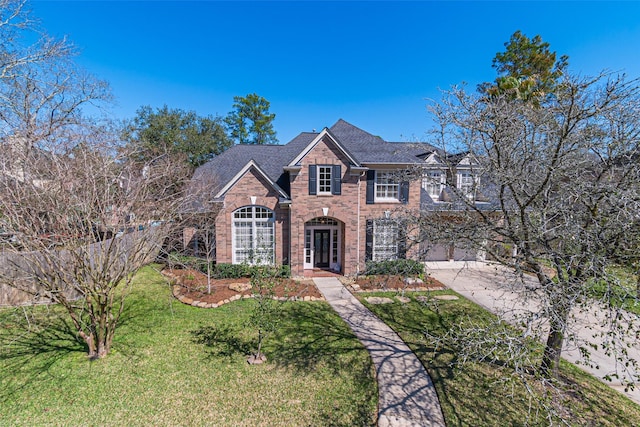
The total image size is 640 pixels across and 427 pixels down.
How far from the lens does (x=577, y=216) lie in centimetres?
529

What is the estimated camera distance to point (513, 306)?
224 inches

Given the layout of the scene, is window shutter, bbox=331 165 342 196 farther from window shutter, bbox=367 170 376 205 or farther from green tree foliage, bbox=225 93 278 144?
green tree foliage, bbox=225 93 278 144

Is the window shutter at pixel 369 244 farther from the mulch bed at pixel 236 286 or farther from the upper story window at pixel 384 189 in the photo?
the mulch bed at pixel 236 286

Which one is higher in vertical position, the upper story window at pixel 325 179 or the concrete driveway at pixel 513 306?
the upper story window at pixel 325 179

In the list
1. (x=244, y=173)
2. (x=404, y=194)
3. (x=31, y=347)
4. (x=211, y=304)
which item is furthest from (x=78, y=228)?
(x=404, y=194)

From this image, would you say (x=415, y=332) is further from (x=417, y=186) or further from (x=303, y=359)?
(x=417, y=186)

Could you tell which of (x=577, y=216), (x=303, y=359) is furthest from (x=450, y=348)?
(x=577, y=216)

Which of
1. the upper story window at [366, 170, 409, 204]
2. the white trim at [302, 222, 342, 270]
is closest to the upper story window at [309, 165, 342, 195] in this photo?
the upper story window at [366, 170, 409, 204]

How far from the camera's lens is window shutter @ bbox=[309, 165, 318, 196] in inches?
577

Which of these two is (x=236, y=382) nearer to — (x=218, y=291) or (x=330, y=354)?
(x=330, y=354)

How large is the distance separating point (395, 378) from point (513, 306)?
124 inches

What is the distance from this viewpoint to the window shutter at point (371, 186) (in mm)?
15531

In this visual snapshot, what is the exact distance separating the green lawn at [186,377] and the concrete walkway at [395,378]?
0.28 metres

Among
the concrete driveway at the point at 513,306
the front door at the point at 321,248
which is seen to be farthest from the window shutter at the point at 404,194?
the front door at the point at 321,248
